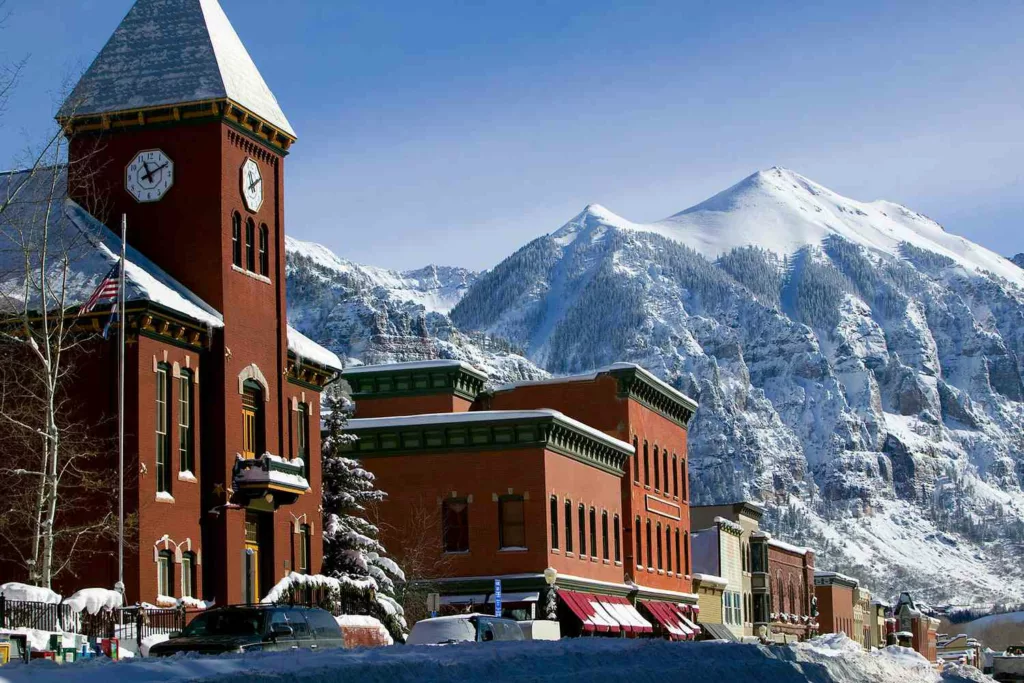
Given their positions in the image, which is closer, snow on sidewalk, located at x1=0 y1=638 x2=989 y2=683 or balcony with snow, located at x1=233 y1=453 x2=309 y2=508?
snow on sidewalk, located at x1=0 y1=638 x2=989 y2=683

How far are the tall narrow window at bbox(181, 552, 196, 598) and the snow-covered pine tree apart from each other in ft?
29.2

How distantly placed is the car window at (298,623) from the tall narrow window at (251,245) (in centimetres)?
1982

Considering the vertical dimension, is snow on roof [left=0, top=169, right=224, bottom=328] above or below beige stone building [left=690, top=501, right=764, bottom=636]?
above

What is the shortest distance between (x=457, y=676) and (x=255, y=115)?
91.2 ft

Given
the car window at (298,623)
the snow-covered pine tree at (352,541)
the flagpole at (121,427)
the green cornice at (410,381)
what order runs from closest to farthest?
the car window at (298,623), the flagpole at (121,427), the snow-covered pine tree at (352,541), the green cornice at (410,381)

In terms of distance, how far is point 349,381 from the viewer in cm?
7294

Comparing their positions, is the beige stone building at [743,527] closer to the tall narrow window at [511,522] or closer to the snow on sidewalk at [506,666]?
Answer: the tall narrow window at [511,522]

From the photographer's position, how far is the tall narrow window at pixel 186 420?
44.6m

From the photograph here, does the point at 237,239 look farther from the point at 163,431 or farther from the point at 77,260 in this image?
the point at 163,431

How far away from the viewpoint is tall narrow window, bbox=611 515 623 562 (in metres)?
72.3

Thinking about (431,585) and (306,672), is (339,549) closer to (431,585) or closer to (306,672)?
(431,585)

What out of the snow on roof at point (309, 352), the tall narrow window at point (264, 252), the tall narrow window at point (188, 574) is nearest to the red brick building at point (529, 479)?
the snow on roof at point (309, 352)

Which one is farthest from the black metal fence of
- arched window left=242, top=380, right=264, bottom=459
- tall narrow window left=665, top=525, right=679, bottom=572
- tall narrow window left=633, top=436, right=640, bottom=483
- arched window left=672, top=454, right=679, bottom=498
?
arched window left=672, top=454, right=679, bottom=498

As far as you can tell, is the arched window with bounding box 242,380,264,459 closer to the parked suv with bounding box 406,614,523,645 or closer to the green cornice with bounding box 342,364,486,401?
the parked suv with bounding box 406,614,523,645
